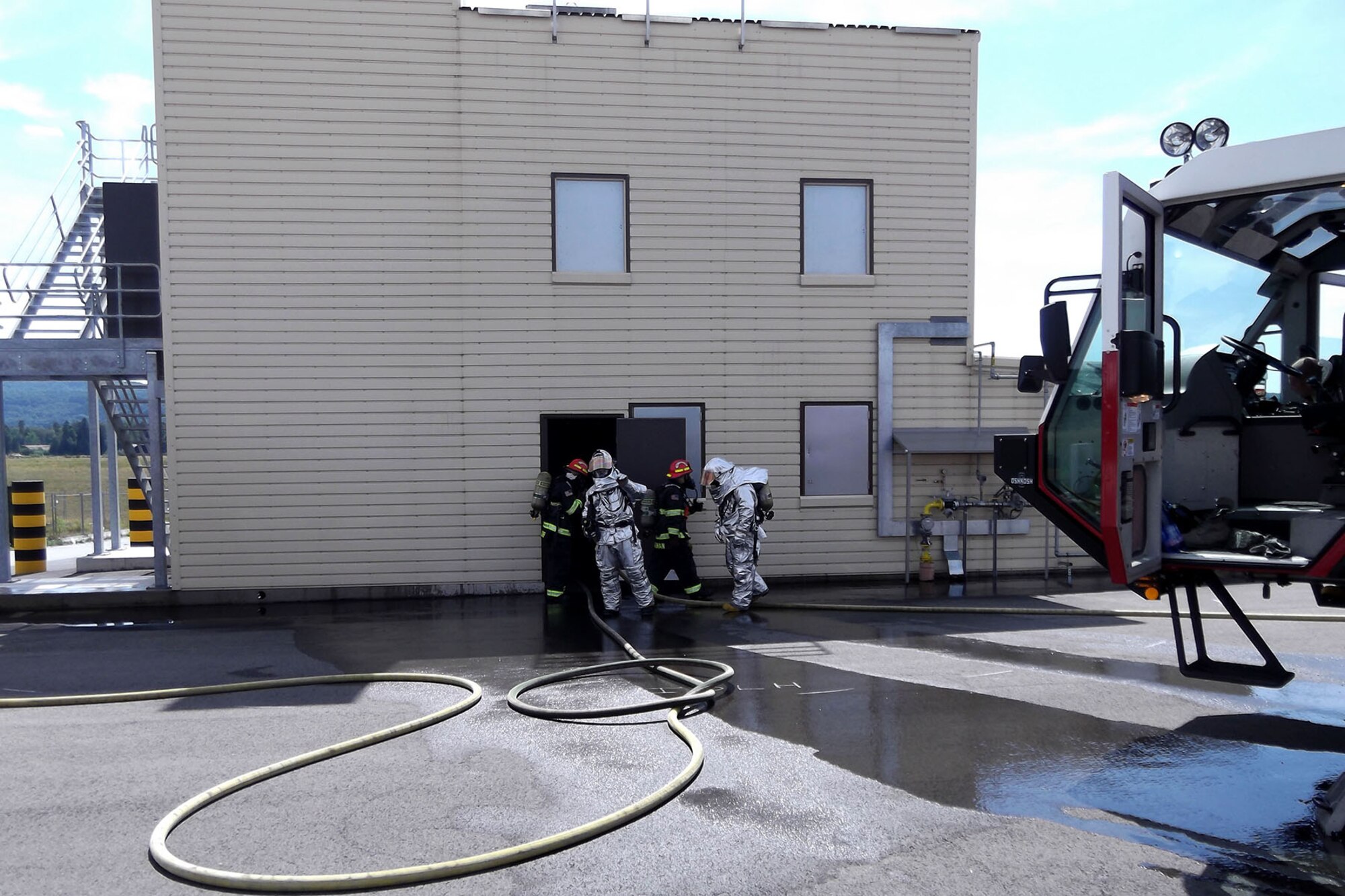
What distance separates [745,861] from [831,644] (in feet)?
16.2

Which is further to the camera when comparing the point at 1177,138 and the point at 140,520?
the point at 140,520

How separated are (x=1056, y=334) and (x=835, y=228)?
27.7 feet

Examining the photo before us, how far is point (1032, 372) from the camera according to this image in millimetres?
5863

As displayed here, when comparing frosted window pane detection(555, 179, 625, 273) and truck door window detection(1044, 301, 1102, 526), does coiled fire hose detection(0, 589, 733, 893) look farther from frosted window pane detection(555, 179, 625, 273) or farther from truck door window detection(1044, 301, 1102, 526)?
frosted window pane detection(555, 179, 625, 273)

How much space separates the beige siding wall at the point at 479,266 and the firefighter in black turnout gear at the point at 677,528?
42.2 inches

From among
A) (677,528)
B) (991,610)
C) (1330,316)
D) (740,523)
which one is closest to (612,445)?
(677,528)

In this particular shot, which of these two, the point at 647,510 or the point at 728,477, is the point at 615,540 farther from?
the point at 728,477

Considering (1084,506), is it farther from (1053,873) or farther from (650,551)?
(650,551)

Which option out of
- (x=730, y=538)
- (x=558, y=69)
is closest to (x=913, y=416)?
(x=730, y=538)

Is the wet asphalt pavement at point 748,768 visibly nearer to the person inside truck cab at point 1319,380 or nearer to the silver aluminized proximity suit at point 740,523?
the silver aluminized proximity suit at point 740,523

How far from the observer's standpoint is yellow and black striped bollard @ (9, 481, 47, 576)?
14594mm

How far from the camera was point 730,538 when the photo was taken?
11.4 m

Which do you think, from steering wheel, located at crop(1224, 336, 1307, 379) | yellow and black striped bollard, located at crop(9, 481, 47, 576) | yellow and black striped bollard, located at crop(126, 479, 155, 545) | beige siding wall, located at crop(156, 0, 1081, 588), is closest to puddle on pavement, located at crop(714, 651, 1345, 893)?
steering wheel, located at crop(1224, 336, 1307, 379)

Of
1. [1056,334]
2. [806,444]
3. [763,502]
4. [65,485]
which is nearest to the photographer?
[1056,334]
